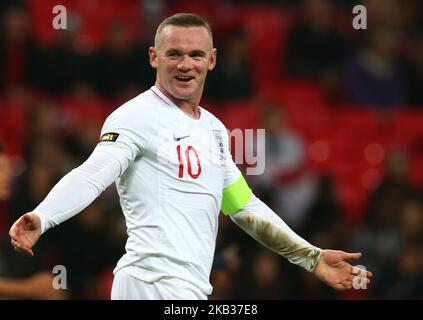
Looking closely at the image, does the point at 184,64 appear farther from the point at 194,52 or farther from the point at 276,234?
the point at 276,234

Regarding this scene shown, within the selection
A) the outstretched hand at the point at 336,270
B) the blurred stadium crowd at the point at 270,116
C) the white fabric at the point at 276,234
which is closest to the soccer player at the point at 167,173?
the outstretched hand at the point at 336,270

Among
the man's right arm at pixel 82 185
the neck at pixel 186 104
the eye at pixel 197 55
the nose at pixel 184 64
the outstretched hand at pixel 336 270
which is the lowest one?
the outstretched hand at pixel 336 270

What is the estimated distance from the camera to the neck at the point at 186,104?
4559 mm

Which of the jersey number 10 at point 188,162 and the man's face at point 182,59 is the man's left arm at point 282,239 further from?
the man's face at point 182,59

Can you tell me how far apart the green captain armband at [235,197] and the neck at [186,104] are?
15.2 inches

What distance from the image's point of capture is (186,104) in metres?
4.61

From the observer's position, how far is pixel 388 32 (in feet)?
37.0

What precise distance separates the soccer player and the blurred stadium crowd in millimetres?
3224

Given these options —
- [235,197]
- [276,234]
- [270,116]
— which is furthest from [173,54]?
[270,116]

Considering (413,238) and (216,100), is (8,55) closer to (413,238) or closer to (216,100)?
(216,100)

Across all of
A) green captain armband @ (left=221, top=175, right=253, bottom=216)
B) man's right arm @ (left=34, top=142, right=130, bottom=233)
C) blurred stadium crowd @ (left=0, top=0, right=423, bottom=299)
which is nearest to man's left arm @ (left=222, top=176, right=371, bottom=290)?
green captain armband @ (left=221, top=175, right=253, bottom=216)

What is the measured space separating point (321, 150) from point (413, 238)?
1.51m
